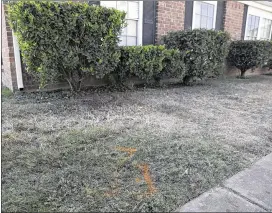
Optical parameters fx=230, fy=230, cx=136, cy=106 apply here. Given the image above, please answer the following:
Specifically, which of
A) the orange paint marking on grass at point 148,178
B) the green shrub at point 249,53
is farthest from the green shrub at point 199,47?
the orange paint marking on grass at point 148,178

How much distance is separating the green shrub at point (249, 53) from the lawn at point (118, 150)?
447 cm

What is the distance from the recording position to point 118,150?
7.96 feet

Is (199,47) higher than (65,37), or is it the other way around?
(65,37)

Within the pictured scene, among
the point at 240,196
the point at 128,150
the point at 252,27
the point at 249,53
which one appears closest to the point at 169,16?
the point at 249,53

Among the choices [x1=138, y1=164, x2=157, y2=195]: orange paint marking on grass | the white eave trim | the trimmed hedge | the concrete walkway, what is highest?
the white eave trim

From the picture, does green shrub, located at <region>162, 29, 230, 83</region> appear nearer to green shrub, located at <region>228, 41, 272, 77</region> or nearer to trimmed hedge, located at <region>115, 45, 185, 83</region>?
trimmed hedge, located at <region>115, 45, 185, 83</region>

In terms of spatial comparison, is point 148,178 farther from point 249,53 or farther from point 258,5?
point 258,5

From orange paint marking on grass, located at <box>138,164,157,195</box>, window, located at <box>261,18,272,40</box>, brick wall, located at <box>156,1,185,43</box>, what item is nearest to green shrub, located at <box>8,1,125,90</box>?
brick wall, located at <box>156,1,185,43</box>

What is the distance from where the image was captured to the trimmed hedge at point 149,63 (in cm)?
497

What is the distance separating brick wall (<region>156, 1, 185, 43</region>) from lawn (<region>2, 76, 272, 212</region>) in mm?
3067

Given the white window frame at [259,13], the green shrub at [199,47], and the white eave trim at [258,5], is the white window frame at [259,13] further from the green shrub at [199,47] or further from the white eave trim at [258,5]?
the green shrub at [199,47]

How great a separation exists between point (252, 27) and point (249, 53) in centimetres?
253

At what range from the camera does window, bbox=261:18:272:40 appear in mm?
10580

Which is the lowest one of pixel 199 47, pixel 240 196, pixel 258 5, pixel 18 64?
pixel 240 196
